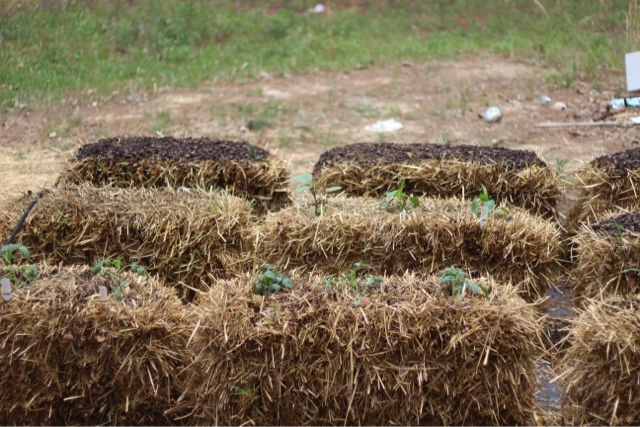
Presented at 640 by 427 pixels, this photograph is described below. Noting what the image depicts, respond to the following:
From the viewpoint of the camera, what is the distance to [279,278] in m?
4.04

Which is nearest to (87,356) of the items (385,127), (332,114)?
(385,127)

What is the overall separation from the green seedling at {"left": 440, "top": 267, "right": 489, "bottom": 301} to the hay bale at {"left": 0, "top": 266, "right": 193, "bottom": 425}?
1.29m

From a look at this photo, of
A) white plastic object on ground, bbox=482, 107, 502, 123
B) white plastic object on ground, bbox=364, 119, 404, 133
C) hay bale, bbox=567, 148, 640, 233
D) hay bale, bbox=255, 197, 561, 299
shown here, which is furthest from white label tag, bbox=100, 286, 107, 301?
white plastic object on ground, bbox=482, 107, 502, 123

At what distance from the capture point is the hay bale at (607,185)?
5930mm

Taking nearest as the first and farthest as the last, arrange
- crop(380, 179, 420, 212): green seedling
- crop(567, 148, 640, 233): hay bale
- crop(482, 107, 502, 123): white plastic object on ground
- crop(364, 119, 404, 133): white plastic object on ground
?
crop(380, 179, 420, 212): green seedling < crop(567, 148, 640, 233): hay bale < crop(364, 119, 404, 133): white plastic object on ground < crop(482, 107, 502, 123): white plastic object on ground

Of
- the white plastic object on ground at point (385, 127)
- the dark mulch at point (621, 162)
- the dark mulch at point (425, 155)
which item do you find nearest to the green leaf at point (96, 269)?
the dark mulch at point (425, 155)

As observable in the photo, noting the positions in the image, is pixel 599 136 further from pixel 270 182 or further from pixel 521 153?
pixel 270 182

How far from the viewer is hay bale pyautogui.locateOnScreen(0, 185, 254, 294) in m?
5.30

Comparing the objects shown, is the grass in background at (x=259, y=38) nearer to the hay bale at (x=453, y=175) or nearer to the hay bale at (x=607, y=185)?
the hay bale at (x=453, y=175)

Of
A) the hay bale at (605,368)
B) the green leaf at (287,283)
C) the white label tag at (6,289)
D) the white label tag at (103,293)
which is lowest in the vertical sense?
the hay bale at (605,368)

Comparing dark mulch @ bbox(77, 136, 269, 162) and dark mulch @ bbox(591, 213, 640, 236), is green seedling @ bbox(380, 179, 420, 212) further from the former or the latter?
dark mulch @ bbox(77, 136, 269, 162)

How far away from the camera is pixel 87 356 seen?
3.97 m

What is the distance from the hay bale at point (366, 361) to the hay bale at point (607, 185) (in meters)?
2.42

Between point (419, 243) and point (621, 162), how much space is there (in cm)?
197
